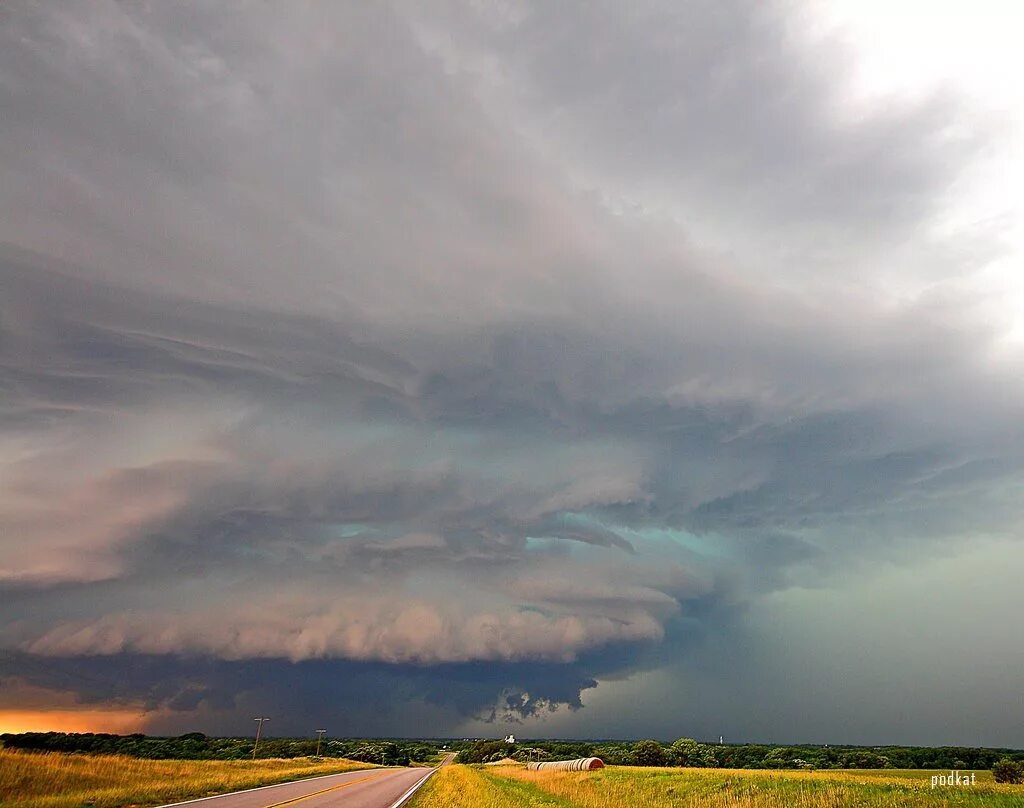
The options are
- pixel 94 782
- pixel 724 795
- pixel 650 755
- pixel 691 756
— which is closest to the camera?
pixel 94 782

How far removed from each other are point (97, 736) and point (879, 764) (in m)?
177

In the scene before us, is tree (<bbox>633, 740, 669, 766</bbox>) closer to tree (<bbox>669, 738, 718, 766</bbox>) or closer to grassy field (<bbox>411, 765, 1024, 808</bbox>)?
tree (<bbox>669, 738, 718, 766</bbox>)

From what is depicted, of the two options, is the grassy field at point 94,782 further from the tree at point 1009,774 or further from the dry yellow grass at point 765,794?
the tree at point 1009,774

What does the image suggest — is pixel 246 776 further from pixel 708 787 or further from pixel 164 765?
pixel 708 787

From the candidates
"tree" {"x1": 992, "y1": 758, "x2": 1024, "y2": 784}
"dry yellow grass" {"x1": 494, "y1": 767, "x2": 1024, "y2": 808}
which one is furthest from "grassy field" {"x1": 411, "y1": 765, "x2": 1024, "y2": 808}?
"tree" {"x1": 992, "y1": 758, "x2": 1024, "y2": 784}

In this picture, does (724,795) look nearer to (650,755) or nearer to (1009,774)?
(1009,774)

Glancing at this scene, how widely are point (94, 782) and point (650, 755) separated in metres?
129

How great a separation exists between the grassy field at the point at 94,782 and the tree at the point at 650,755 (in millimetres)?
109177

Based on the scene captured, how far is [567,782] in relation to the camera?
5900cm

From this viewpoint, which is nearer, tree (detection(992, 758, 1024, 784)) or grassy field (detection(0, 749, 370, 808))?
grassy field (detection(0, 749, 370, 808))

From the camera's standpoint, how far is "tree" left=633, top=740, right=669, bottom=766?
135725 mm

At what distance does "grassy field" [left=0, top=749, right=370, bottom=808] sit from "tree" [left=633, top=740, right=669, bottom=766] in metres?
109

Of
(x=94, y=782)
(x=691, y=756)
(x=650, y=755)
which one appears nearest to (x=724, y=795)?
(x=94, y=782)

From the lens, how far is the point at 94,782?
3547 centimetres
